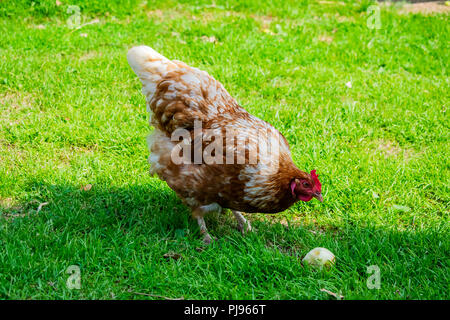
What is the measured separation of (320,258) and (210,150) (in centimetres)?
106

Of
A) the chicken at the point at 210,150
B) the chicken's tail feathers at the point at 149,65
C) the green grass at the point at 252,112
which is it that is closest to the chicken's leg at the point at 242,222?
the chicken at the point at 210,150

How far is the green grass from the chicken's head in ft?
A: 1.47

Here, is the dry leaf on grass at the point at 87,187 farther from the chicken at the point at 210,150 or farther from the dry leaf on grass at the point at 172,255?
A: the dry leaf on grass at the point at 172,255

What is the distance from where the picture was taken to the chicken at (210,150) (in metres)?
3.08

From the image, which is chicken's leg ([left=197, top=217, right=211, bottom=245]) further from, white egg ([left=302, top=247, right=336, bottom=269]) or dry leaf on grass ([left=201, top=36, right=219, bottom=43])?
dry leaf on grass ([left=201, top=36, right=219, bottom=43])

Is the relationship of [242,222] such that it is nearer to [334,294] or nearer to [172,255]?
[172,255]

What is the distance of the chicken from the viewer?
308 centimetres

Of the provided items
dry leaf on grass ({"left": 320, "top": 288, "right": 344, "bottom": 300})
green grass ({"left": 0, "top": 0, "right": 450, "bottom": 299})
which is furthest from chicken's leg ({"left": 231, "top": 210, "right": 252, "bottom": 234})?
dry leaf on grass ({"left": 320, "top": 288, "right": 344, "bottom": 300})

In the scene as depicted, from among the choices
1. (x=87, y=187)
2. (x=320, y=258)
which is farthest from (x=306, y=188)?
(x=87, y=187)

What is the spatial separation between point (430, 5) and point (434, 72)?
2.72 m

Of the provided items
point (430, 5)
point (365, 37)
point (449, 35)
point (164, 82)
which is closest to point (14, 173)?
point (164, 82)

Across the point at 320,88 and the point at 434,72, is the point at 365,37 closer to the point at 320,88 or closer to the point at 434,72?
the point at 434,72

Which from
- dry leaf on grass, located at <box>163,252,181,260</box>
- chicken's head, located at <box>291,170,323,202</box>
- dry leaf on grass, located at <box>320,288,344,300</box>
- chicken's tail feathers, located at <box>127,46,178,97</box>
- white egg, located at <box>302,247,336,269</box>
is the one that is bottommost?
dry leaf on grass, located at <box>163,252,181,260</box>
